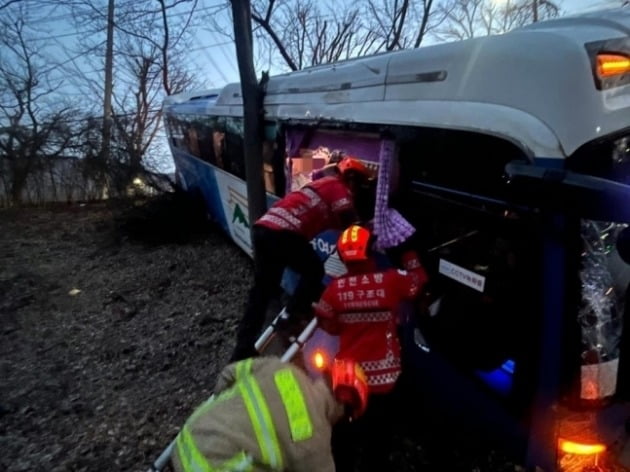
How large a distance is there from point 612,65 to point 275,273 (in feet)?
7.02

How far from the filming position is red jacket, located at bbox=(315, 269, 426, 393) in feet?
7.55

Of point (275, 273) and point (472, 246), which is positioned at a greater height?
point (472, 246)

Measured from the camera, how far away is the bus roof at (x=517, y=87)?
1.80m

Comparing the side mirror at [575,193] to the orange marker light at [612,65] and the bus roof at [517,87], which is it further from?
the orange marker light at [612,65]

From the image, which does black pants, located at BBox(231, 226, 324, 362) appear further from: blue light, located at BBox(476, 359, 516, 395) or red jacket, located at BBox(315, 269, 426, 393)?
blue light, located at BBox(476, 359, 516, 395)

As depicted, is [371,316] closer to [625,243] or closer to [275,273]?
[275,273]

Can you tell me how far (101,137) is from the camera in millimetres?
12969

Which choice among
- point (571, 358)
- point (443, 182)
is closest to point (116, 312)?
point (443, 182)

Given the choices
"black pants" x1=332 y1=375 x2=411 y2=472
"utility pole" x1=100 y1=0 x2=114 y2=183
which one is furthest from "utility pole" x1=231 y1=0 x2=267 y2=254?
"utility pole" x1=100 y1=0 x2=114 y2=183

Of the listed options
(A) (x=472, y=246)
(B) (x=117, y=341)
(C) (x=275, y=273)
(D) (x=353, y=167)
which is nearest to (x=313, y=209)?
(D) (x=353, y=167)

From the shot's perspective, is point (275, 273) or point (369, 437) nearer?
point (369, 437)

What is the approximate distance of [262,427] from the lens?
1265 millimetres

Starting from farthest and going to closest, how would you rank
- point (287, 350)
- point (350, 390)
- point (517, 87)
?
1. point (287, 350)
2. point (517, 87)
3. point (350, 390)

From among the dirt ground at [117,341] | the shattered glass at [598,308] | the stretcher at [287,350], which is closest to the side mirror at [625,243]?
the shattered glass at [598,308]
